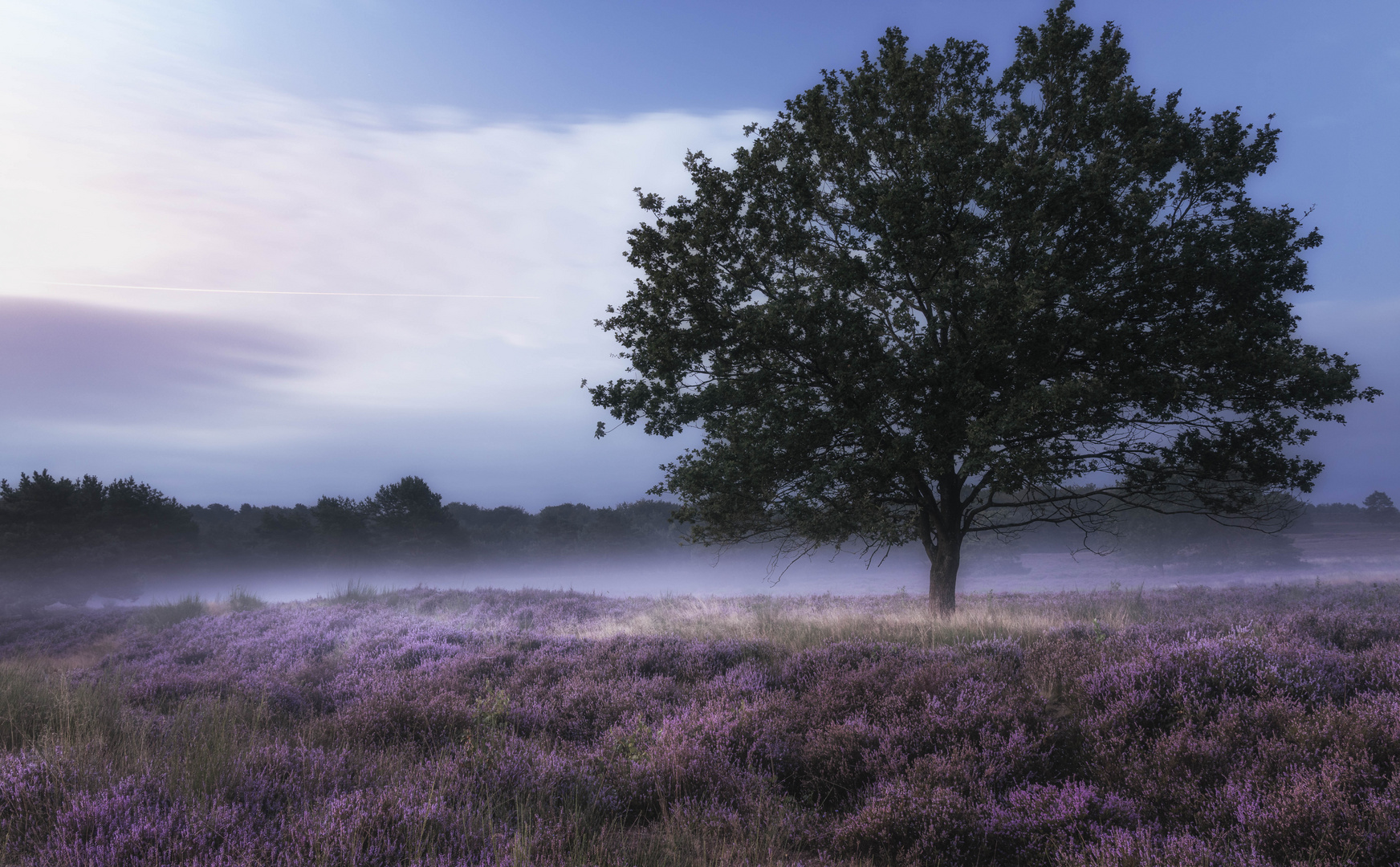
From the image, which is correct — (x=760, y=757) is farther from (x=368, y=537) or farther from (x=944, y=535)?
(x=368, y=537)

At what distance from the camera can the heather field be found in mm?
3812

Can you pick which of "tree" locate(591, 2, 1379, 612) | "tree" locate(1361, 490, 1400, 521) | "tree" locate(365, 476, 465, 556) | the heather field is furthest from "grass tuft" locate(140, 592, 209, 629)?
"tree" locate(1361, 490, 1400, 521)

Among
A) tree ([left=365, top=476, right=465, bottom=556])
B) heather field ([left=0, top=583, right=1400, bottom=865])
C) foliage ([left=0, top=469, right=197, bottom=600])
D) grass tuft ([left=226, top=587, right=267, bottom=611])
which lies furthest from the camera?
tree ([left=365, top=476, right=465, bottom=556])

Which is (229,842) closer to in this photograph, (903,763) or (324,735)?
(324,735)

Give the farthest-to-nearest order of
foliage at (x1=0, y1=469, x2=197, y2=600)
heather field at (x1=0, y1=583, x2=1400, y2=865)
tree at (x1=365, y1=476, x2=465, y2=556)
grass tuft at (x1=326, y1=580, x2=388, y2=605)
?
tree at (x1=365, y1=476, x2=465, y2=556), foliage at (x1=0, y1=469, x2=197, y2=600), grass tuft at (x1=326, y1=580, x2=388, y2=605), heather field at (x1=0, y1=583, x2=1400, y2=865)

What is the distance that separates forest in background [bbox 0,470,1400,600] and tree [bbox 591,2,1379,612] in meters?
15.5

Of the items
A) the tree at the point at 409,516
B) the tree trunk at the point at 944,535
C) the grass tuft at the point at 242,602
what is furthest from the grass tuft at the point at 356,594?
the tree at the point at 409,516

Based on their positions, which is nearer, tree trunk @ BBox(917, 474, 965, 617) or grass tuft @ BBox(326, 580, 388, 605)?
tree trunk @ BBox(917, 474, 965, 617)

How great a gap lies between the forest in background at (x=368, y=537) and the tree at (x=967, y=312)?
15502mm

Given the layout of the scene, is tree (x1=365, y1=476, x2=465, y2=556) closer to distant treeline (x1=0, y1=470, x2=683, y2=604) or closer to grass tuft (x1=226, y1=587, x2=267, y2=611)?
distant treeline (x1=0, y1=470, x2=683, y2=604)

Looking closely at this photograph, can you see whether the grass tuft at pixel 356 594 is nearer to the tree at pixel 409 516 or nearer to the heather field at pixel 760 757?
the heather field at pixel 760 757

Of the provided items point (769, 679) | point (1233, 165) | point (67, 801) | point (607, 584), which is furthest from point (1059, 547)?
point (67, 801)

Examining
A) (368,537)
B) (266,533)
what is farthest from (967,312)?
(266,533)

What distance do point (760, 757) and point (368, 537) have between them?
64.0 metres
